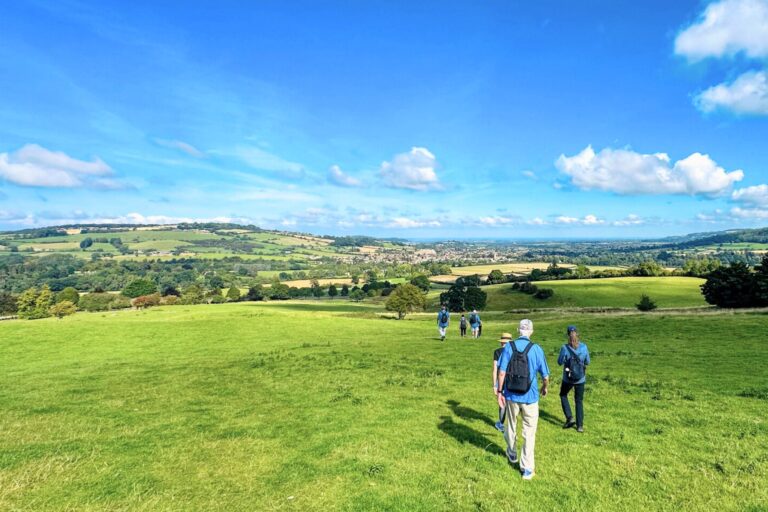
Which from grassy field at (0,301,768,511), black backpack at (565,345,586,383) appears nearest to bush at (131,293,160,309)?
grassy field at (0,301,768,511)

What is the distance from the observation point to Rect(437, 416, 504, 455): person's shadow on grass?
12344 mm

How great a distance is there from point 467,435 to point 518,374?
411 cm

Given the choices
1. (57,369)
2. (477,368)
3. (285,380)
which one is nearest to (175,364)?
(57,369)

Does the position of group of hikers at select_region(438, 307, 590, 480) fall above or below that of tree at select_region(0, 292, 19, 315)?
above

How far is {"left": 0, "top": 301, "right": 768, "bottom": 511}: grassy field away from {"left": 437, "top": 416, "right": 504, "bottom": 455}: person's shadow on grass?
8 cm

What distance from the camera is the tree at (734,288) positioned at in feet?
192

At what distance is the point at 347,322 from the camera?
5616 centimetres

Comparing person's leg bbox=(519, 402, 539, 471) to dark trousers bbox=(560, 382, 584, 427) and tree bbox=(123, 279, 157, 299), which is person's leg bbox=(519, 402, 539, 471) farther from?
tree bbox=(123, 279, 157, 299)

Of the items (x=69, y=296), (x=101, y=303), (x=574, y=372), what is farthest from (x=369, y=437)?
(x=69, y=296)

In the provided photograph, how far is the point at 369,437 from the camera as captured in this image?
42.8ft

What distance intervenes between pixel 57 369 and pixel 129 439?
64.2 feet

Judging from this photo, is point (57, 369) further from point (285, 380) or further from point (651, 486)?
point (651, 486)

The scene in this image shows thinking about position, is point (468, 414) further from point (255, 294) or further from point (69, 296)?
point (69, 296)

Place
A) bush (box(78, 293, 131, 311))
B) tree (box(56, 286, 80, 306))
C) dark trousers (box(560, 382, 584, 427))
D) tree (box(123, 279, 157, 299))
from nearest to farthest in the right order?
dark trousers (box(560, 382, 584, 427)), tree (box(56, 286, 80, 306)), bush (box(78, 293, 131, 311)), tree (box(123, 279, 157, 299))
